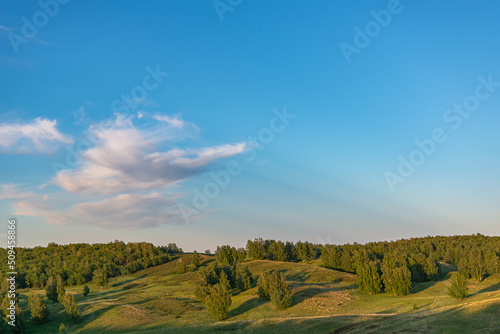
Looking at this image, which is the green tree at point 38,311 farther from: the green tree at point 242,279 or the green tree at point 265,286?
the green tree at point 265,286

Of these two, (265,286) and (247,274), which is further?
(247,274)

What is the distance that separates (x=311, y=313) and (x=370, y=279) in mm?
32552

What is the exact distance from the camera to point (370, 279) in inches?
3792

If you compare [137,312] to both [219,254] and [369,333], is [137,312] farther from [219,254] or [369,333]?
[219,254]

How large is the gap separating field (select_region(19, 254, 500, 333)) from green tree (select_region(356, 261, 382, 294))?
261 cm

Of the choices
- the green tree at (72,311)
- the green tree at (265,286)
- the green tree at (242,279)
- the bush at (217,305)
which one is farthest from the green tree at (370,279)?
the green tree at (72,311)

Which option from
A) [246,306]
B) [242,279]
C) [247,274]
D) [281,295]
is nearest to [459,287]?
[281,295]

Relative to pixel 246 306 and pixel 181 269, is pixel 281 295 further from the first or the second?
pixel 181 269

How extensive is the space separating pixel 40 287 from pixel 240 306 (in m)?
107

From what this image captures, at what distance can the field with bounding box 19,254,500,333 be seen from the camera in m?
47.2

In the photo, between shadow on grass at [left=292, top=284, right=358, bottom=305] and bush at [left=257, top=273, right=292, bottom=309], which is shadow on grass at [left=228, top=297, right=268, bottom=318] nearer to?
bush at [left=257, top=273, right=292, bottom=309]

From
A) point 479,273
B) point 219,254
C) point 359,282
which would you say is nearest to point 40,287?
point 219,254

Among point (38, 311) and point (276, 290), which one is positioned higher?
point (38, 311)

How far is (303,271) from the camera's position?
136 metres
